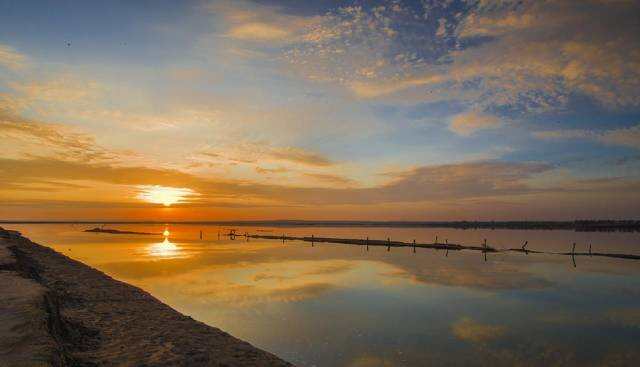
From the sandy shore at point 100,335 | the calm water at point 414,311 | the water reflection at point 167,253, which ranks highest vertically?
the sandy shore at point 100,335

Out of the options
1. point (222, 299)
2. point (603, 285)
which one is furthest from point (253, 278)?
point (603, 285)

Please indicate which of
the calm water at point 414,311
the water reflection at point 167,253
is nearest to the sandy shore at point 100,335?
the calm water at point 414,311

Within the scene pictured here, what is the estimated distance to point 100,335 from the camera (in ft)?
39.2

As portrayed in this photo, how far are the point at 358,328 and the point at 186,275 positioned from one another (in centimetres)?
2007

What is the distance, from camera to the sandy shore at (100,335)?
7922mm

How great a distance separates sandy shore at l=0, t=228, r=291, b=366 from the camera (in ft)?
26.0

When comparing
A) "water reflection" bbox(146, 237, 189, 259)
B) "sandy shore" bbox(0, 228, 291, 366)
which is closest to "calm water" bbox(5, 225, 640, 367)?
"sandy shore" bbox(0, 228, 291, 366)

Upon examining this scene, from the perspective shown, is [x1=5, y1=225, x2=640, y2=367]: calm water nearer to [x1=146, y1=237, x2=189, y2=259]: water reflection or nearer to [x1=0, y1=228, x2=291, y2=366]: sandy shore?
[x1=0, y1=228, x2=291, y2=366]: sandy shore

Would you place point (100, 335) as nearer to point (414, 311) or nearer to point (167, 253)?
point (414, 311)

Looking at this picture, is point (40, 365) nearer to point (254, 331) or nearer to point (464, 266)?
point (254, 331)

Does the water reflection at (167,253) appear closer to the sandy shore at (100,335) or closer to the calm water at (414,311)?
the calm water at (414,311)

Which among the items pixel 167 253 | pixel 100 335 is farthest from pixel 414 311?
pixel 167 253

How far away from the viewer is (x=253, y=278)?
30500mm

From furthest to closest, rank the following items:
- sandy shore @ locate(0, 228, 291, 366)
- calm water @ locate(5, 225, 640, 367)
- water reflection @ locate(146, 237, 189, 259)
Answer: water reflection @ locate(146, 237, 189, 259), calm water @ locate(5, 225, 640, 367), sandy shore @ locate(0, 228, 291, 366)
